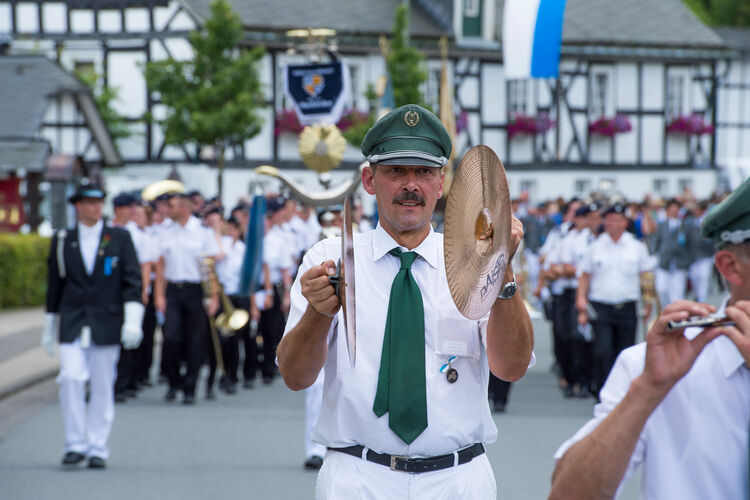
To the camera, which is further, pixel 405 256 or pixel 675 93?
pixel 675 93

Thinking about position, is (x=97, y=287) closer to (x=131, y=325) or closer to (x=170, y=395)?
(x=131, y=325)

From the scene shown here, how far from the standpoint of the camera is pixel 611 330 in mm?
12656

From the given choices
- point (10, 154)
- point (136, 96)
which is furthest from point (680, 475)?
point (136, 96)

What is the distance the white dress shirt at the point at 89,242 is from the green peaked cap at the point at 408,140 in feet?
21.2

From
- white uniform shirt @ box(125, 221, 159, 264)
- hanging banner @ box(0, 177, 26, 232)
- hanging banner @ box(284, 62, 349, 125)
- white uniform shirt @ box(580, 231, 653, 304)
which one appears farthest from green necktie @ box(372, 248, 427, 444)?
hanging banner @ box(0, 177, 26, 232)

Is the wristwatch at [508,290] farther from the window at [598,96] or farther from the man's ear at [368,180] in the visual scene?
the window at [598,96]

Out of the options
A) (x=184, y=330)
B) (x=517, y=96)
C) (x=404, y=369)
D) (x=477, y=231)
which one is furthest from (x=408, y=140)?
(x=517, y=96)

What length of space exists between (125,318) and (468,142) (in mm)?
33121

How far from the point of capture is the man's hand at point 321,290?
3.60 m

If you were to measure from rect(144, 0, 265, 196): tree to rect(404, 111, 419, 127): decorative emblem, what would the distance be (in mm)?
28155

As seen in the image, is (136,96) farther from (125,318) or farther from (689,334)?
(689,334)

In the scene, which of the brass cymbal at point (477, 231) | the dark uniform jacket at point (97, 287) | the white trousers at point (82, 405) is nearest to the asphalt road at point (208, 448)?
the white trousers at point (82, 405)

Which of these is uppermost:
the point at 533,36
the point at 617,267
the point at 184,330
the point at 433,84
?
the point at 433,84

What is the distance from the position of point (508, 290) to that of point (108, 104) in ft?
118
